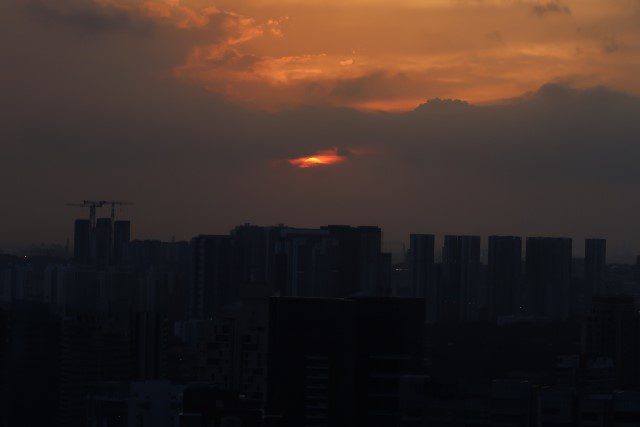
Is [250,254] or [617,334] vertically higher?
[250,254]

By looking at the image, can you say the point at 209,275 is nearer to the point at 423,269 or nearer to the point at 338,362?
the point at 423,269

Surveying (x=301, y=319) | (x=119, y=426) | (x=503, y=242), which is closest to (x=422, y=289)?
(x=503, y=242)

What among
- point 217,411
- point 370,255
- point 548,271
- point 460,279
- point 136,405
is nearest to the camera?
point 217,411

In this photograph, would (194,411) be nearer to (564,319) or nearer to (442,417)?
(442,417)

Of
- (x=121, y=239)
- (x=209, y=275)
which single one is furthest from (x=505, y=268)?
(x=121, y=239)

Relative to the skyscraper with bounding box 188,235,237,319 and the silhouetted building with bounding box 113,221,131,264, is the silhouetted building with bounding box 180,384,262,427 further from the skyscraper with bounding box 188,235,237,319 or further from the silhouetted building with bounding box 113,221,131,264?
the silhouetted building with bounding box 113,221,131,264

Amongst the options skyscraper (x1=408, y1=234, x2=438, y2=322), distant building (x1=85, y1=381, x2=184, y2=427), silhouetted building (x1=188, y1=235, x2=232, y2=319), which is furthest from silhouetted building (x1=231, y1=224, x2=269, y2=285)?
distant building (x1=85, y1=381, x2=184, y2=427)
